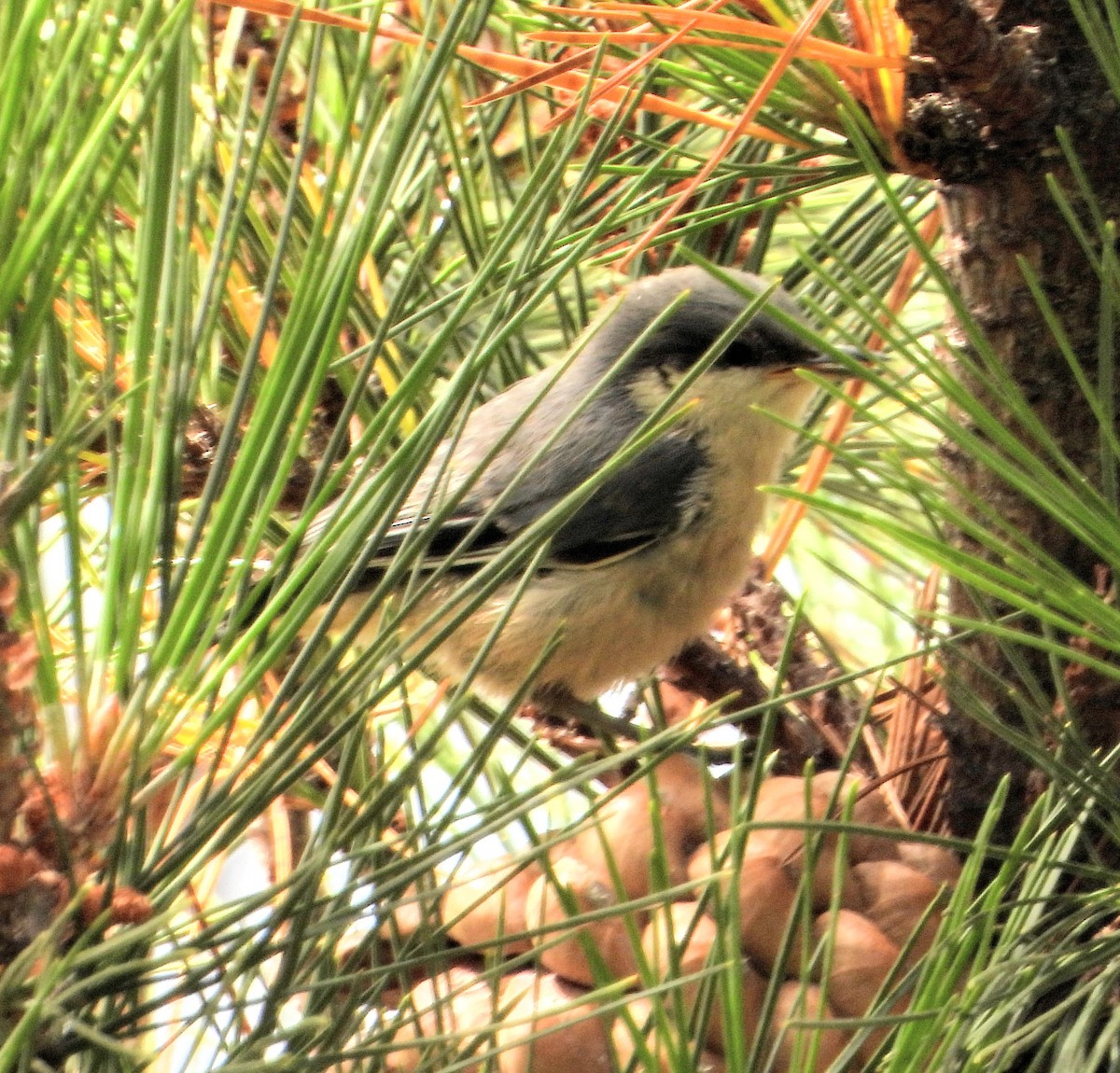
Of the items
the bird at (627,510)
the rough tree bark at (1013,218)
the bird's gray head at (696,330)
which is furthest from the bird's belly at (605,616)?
the rough tree bark at (1013,218)

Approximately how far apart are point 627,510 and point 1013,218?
1.70 ft

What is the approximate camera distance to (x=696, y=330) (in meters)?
1.13

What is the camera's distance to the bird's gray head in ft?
3.25

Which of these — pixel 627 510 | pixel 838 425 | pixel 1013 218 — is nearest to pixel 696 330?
pixel 627 510

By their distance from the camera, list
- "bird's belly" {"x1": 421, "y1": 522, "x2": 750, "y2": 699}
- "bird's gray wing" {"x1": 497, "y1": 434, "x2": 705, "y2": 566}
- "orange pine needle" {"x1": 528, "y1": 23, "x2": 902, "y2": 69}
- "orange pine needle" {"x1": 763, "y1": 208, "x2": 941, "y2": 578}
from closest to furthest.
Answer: "orange pine needle" {"x1": 528, "y1": 23, "x2": 902, "y2": 69}
"orange pine needle" {"x1": 763, "y1": 208, "x2": 941, "y2": 578}
"bird's belly" {"x1": 421, "y1": 522, "x2": 750, "y2": 699}
"bird's gray wing" {"x1": 497, "y1": 434, "x2": 705, "y2": 566}

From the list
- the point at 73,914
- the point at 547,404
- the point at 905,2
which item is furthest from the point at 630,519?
the point at 73,914

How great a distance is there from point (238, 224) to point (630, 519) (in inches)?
26.1

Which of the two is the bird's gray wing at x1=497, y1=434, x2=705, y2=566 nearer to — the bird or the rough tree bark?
the bird

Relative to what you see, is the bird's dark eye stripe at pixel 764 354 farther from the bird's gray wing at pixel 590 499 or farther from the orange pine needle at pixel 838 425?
the orange pine needle at pixel 838 425

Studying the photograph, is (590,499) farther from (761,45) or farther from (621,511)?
(761,45)

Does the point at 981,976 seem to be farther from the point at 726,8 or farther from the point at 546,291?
the point at 726,8

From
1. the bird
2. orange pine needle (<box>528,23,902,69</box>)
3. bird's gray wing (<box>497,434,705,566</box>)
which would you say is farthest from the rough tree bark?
bird's gray wing (<box>497,434,705,566</box>)

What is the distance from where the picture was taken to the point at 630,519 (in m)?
1.01

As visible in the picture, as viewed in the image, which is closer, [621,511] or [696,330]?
[621,511]
